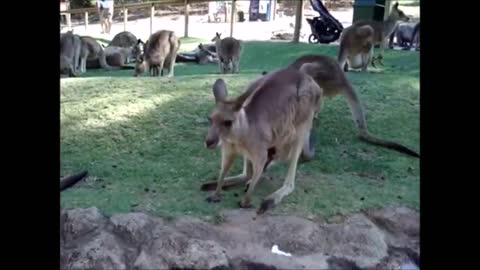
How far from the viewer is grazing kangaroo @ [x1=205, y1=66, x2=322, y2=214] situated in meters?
2.17

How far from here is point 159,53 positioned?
260 inches

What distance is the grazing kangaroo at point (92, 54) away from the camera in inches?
312

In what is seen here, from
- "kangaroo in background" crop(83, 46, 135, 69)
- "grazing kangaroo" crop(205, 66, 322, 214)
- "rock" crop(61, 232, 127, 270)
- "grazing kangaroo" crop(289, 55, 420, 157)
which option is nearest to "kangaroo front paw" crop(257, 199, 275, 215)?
"grazing kangaroo" crop(205, 66, 322, 214)

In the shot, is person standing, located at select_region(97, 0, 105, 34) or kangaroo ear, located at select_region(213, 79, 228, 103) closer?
kangaroo ear, located at select_region(213, 79, 228, 103)

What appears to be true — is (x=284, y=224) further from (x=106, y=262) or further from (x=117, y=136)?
(x=117, y=136)

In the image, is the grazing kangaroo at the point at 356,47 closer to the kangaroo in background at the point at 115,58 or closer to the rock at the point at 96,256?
the kangaroo in background at the point at 115,58

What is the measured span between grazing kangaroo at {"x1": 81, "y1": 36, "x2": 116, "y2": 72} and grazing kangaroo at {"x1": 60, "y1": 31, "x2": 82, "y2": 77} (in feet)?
0.61

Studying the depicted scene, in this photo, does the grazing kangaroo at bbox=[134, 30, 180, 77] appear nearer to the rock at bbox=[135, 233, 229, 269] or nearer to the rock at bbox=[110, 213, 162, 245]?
the rock at bbox=[110, 213, 162, 245]

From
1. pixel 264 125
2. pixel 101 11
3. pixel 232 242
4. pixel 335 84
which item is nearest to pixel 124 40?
pixel 101 11

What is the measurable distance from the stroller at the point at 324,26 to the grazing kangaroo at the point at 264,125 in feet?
27.3

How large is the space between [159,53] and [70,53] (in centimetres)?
143

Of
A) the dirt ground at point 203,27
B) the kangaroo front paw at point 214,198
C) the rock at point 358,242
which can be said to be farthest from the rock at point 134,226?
the dirt ground at point 203,27
